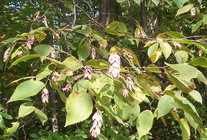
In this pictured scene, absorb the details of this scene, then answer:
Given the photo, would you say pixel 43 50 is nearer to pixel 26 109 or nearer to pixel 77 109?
pixel 26 109

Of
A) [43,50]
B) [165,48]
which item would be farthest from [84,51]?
[165,48]

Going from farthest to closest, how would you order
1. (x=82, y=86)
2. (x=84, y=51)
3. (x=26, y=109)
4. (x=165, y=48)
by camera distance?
1. (x=84, y=51)
2. (x=165, y=48)
3. (x=26, y=109)
4. (x=82, y=86)

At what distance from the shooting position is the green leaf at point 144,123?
0.88 m

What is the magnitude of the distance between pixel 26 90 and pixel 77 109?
0.18 metres

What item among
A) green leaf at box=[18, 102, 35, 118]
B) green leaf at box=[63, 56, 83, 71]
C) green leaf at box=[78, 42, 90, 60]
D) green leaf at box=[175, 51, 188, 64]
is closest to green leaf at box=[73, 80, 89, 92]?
green leaf at box=[63, 56, 83, 71]

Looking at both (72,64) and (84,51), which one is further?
(84,51)

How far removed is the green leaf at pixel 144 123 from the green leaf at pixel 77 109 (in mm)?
302

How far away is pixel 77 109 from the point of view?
2.11 feet

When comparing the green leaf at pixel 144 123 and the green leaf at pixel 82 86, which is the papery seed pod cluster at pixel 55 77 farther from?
the green leaf at pixel 144 123

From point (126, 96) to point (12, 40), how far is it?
53 cm

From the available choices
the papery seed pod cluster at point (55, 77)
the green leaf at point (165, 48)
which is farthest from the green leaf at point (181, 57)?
the papery seed pod cluster at point (55, 77)

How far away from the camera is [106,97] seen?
82 centimetres

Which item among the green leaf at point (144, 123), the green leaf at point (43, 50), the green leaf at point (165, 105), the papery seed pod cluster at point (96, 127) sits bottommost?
the green leaf at point (144, 123)

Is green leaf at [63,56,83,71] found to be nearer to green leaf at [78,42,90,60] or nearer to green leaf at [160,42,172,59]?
green leaf at [78,42,90,60]
